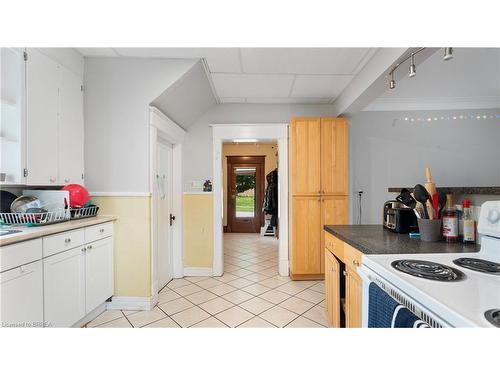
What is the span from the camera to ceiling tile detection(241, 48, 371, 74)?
221cm

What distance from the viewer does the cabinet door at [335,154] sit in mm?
3176

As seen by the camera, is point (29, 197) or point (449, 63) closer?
point (29, 197)

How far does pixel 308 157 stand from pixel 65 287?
2927mm

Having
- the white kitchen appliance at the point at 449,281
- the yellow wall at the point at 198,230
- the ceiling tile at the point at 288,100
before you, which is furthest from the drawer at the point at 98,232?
the ceiling tile at the point at 288,100

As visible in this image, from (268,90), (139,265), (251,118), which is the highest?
(268,90)

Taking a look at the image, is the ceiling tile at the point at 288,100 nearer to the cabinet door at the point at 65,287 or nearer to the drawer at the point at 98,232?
the drawer at the point at 98,232

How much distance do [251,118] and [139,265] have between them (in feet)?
8.15

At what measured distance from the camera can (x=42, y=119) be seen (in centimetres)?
190

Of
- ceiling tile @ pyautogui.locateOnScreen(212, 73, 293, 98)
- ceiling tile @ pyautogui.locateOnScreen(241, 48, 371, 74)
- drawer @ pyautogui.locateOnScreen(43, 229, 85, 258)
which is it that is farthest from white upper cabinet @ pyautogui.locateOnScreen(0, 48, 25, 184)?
ceiling tile @ pyautogui.locateOnScreen(241, 48, 371, 74)

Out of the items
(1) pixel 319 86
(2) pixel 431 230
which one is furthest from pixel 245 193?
(2) pixel 431 230

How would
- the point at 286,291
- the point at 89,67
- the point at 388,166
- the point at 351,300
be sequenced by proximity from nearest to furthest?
1. the point at 351,300
2. the point at 89,67
3. the point at 286,291
4. the point at 388,166
